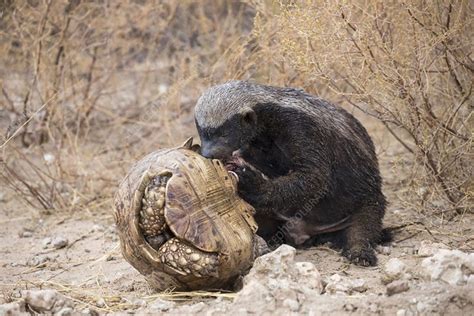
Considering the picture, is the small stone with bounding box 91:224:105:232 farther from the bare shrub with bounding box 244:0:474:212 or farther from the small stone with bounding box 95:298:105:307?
the bare shrub with bounding box 244:0:474:212

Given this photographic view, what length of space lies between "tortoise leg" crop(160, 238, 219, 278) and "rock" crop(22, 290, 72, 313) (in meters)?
0.64

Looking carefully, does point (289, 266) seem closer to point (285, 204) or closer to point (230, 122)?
point (285, 204)

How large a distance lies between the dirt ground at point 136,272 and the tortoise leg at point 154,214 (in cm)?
36

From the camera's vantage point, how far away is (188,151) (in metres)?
4.25

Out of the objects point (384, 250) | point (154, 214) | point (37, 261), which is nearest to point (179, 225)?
point (154, 214)

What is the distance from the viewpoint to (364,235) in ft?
16.4

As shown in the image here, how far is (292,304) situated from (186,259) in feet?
2.06

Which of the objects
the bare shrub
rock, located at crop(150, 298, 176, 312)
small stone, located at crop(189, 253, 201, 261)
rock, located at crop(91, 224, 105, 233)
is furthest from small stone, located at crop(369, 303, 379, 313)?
rock, located at crop(91, 224, 105, 233)

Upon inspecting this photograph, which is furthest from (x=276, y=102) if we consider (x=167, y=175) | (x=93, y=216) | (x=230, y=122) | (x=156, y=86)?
(x=156, y=86)

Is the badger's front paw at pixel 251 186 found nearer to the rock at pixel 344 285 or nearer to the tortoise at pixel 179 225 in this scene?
the tortoise at pixel 179 225

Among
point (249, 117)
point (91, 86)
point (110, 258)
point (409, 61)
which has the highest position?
point (409, 61)

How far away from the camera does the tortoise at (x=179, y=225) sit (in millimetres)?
3898

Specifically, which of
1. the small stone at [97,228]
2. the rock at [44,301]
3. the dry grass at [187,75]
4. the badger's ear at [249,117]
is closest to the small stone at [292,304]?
the rock at [44,301]

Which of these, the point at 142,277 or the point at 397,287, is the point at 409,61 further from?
the point at 142,277
